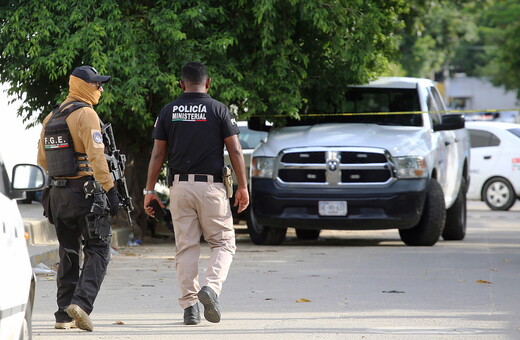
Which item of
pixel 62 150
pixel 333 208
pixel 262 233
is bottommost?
pixel 262 233

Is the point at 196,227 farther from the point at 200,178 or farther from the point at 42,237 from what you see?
the point at 42,237

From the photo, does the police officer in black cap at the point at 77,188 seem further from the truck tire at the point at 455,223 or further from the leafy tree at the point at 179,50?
the truck tire at the point at 455,223

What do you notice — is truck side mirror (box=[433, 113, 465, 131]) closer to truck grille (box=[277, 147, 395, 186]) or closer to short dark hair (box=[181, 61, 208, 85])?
truck grille (box=[277, 147, 395, 186])

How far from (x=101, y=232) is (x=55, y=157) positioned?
57 cm

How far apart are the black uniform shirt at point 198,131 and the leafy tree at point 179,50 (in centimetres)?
467

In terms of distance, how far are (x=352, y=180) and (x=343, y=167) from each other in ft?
0.62

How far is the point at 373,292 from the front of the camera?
923cm

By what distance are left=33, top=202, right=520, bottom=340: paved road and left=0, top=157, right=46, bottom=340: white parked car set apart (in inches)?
67.4

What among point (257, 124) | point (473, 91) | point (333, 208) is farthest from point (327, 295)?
point (473, 91)

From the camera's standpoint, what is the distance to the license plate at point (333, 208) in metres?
12.6

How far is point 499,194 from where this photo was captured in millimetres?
21859

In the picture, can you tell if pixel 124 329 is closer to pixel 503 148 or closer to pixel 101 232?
pixel 101 232

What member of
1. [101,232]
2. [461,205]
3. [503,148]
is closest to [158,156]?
[101,232]

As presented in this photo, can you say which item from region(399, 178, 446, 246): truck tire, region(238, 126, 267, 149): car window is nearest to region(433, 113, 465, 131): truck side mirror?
region(399, 178, 446, 246): truck tire
